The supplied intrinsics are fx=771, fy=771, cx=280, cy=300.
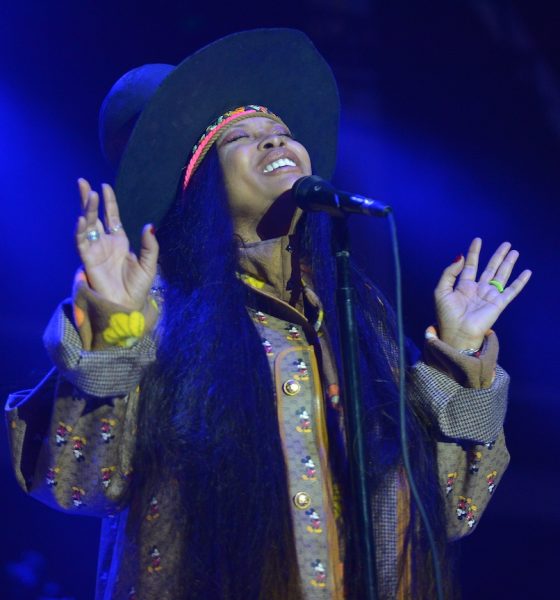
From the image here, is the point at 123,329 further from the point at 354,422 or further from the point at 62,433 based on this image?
the point at 354,422

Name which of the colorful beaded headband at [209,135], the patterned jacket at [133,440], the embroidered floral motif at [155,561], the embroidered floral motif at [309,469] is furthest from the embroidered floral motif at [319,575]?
the colorful beaded headband at [209,135]

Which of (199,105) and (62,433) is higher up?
(199,105)

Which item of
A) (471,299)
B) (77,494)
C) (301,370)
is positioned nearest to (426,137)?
(471,299)

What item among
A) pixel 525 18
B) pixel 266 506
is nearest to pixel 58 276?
pixel 266 506

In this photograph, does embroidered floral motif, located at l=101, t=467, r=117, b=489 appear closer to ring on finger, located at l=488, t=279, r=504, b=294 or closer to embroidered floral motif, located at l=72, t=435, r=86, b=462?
embroidered floral motif, located at l=72, t=435, r=86, b=462

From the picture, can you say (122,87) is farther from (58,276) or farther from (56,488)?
(56,488)

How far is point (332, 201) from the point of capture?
1.34 m

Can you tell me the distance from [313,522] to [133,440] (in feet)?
1.23

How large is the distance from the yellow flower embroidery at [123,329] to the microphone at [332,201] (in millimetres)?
373

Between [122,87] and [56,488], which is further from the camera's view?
[122,87]

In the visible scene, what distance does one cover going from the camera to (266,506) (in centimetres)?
141

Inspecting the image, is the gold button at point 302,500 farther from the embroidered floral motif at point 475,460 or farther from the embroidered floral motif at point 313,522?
the embroidered floral motif at point 475,460

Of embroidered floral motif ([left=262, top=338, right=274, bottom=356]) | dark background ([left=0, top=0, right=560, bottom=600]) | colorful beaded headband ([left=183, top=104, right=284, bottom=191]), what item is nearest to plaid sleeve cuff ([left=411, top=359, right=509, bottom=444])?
embroidered floral motif ([left=262, top=338, right=274, bottom=356])

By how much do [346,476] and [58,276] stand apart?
4.52ft
